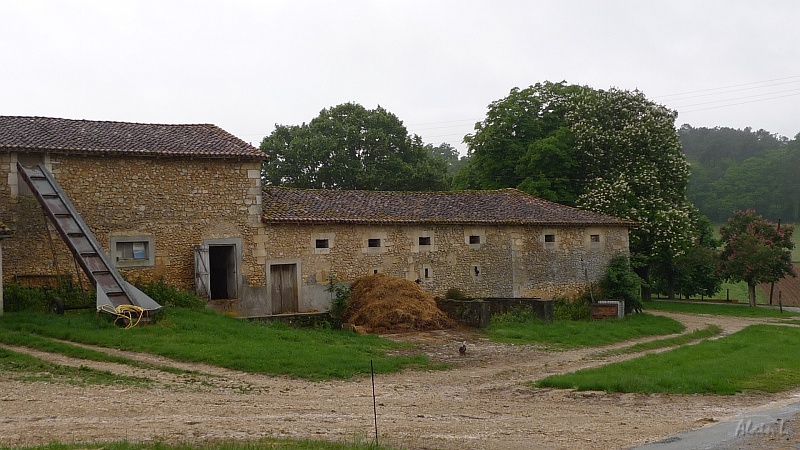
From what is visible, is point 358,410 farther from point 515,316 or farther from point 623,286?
point 623,286

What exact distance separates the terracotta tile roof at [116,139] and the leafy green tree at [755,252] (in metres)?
23.3

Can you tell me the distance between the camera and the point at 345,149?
153 ft

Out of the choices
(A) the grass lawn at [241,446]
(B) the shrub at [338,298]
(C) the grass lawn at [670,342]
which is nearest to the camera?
(A) the grass lawn at [241,446]

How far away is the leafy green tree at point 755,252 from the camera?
35.0 m

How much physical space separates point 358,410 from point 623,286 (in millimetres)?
19404

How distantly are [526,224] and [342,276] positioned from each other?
7203 mm

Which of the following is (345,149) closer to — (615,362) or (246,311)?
(246,311)

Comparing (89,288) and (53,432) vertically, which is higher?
(89,288)

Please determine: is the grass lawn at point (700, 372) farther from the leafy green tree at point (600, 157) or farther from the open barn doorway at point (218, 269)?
the leafy green tree at point (600, 157)

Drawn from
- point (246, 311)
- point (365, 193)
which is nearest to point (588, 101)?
point (365, 193)

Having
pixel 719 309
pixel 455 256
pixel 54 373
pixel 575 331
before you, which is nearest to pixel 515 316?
pixel 575 331

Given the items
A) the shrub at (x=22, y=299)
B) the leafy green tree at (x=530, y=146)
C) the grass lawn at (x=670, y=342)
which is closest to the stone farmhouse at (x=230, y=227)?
the shrub at (x=22, y=299)

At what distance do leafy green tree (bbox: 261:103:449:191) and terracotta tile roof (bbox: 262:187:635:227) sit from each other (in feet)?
52.7

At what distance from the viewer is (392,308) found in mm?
21406
